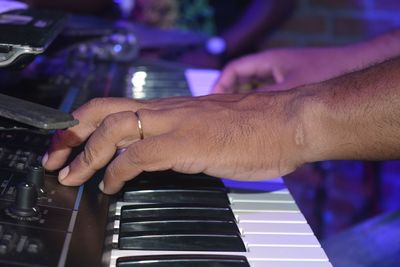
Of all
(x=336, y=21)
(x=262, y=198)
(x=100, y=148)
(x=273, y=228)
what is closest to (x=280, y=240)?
(x=273, y=228)

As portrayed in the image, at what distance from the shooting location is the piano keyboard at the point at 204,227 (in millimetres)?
742

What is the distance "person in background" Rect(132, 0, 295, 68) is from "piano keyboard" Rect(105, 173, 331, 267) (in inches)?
72.6

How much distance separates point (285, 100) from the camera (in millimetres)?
945

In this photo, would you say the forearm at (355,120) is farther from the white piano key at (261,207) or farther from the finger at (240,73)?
the finger at (240,73)

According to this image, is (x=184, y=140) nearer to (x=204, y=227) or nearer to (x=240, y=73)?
(x=204, y=227)

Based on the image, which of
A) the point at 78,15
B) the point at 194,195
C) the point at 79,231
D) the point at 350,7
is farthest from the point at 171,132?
→ the point at 350,7

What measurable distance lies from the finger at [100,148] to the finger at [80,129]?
0.09 ft

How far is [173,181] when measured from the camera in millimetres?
→ 922

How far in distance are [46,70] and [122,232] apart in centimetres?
64

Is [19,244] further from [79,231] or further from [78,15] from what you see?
[78,15]

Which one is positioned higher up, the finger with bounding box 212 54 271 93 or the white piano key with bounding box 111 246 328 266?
the finger with bounding box 212 54 271 93

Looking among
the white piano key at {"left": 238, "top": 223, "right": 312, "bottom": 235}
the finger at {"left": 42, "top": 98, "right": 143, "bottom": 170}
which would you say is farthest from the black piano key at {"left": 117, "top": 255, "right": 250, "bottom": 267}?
the finger at {"left": 42, "top": 98, "right": 143, "bottom": 170}

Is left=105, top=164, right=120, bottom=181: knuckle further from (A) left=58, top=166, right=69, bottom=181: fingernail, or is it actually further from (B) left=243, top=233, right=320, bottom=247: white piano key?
(B) left=243, top=233, right=320, bottom=247: white piano key

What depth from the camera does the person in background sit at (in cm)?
283
